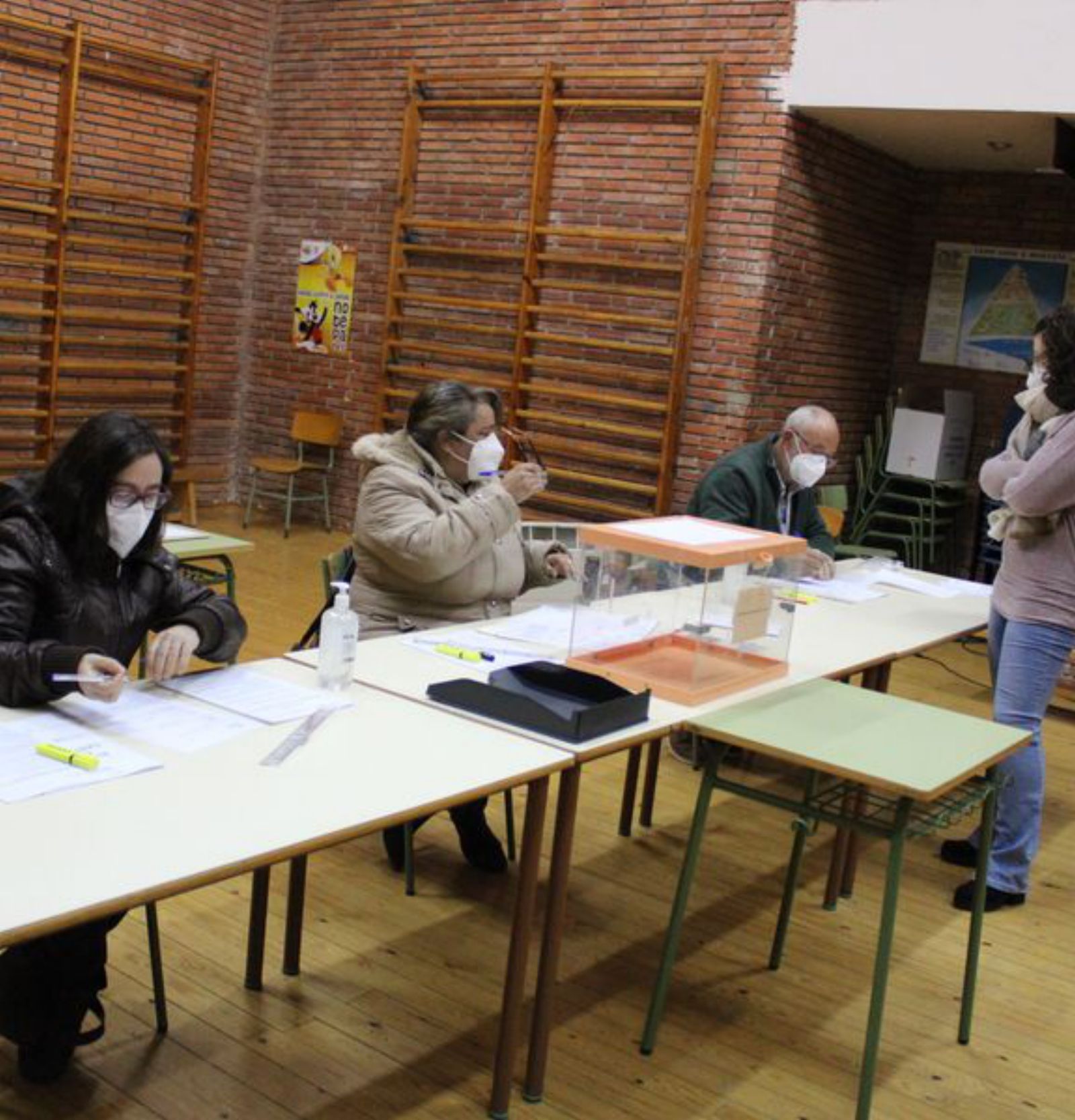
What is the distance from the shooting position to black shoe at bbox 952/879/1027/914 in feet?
12.1

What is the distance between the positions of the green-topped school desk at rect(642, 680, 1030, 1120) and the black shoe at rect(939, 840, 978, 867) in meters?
1.04

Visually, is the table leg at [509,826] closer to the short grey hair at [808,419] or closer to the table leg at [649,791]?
the table leg at [649,791]

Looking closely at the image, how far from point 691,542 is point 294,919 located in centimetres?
118

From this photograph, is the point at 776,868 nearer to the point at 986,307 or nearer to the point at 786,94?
the point at 786,94

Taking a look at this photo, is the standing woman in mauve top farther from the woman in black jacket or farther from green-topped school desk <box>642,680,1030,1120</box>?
the woman in black jacket

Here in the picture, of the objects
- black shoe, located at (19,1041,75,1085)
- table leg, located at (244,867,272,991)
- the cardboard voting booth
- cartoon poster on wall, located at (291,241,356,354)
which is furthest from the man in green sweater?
cartoon poster on wall, located at (291,241,356,354)

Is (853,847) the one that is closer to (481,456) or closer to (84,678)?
(481,456)

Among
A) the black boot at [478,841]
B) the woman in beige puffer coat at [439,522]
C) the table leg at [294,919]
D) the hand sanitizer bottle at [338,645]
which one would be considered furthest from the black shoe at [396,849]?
the hand sanitizer bottle at [338,645]

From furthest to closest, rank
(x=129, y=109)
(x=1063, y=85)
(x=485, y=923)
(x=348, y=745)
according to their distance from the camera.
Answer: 1. (x=129, y=109)
2. (x=1063, y=85)
3. (x=485, y=923)
4. (x=348, y=745)

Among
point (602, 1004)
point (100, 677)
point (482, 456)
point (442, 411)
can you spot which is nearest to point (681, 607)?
point (482, 456)

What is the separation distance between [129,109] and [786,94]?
13.3ft

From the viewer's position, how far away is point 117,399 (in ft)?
→ 28.7

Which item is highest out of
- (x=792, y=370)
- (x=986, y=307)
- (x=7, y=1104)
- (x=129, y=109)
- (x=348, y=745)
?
(x=129, y=109)

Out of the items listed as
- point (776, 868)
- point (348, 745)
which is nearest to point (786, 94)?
point (776, 868)
